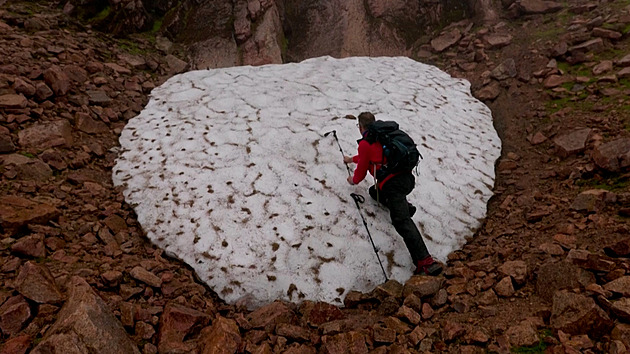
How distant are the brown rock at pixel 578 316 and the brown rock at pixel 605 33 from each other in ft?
30.1

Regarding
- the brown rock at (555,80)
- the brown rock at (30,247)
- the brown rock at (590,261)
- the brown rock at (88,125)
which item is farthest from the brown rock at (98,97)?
the brown rock at (555,80)

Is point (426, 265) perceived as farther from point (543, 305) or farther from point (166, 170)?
point (166, 170)

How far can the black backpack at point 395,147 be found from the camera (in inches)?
220

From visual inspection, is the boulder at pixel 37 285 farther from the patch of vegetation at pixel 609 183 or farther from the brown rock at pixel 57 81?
the patch of vegetation at pixel 609 183

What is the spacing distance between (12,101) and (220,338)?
630 centimetres

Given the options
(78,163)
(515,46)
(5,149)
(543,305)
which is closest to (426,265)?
(543,305)

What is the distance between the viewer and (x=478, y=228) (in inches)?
259

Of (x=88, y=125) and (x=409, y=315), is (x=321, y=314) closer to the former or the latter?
(x=409, y=315)

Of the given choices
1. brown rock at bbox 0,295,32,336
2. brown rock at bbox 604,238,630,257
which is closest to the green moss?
brown rock at bbox 0,295,32,336

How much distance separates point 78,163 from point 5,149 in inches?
40.8

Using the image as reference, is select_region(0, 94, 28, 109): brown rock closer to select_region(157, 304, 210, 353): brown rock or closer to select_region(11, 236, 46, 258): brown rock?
select_region(11, 236, 46, 258): brown rock

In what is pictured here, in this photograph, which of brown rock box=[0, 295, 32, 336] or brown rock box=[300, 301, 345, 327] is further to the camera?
brown rock box=[300, 301, 345, 327]

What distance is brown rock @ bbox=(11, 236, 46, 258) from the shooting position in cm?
440

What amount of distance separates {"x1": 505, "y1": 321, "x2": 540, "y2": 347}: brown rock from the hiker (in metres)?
1.69
